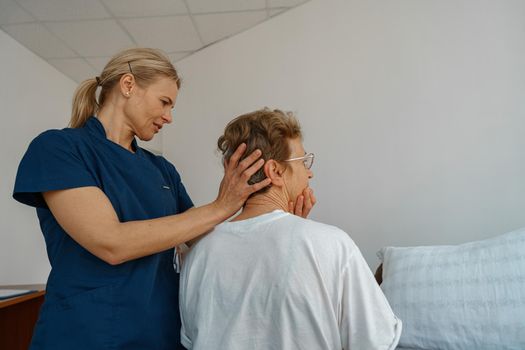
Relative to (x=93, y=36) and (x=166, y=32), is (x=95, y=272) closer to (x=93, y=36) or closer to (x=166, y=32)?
(x=166, y=32)

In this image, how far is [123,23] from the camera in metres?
2.66

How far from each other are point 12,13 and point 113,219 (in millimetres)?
2295

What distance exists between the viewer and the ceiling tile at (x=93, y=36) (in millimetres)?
2658

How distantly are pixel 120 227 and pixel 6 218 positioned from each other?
7.20 ft

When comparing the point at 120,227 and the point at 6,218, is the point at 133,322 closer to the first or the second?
the point at 120,227

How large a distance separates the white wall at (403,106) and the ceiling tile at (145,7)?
54cm

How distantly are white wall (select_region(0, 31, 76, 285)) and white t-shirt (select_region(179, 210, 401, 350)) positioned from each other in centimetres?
223

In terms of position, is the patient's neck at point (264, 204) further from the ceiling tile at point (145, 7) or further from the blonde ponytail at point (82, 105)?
the ceiling tile at point (145, 7)

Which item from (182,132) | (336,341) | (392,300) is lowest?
(392,300)

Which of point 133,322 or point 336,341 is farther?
point 133,322

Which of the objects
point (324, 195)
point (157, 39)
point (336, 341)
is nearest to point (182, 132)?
point (157, 39)

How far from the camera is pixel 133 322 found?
3.14 feet

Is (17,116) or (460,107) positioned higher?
(17,116)

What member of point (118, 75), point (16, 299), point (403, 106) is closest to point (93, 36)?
point (16, 299)
